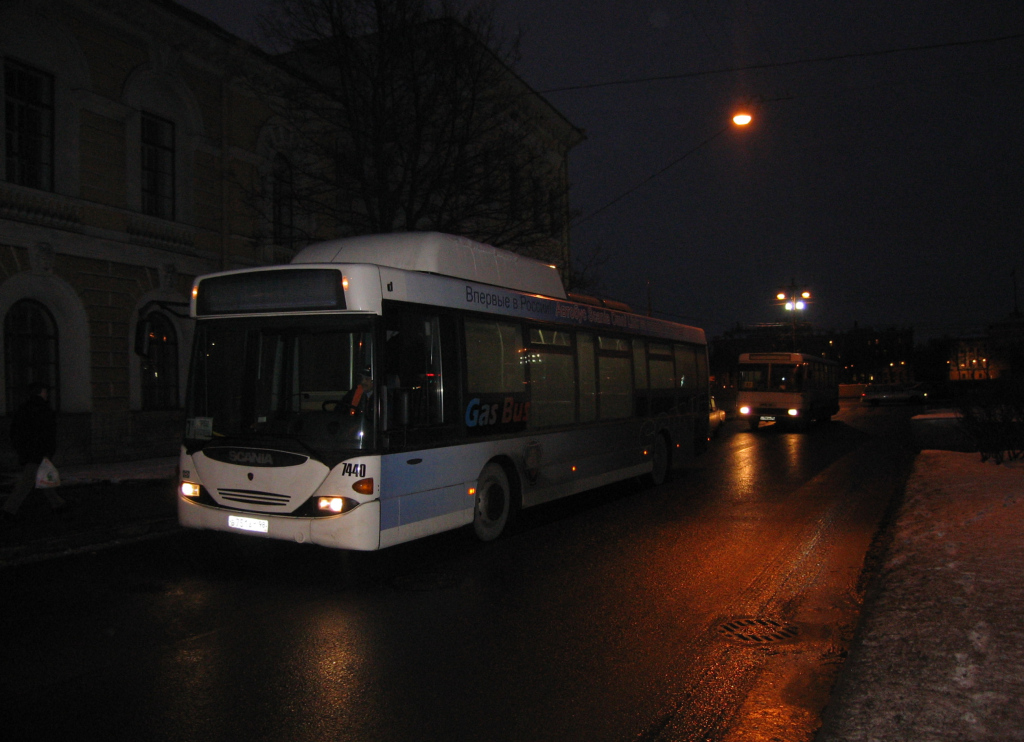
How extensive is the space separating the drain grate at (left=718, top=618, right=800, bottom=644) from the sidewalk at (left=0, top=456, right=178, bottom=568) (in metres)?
6.78

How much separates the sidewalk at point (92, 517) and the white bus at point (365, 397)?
6.37ft

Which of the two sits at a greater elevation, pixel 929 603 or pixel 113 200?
pixel 113 200

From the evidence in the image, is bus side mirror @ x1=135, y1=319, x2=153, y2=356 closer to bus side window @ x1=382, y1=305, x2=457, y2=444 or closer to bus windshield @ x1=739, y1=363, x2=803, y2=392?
bus side window @ x1=382, y1=305, x2=457, y2=444

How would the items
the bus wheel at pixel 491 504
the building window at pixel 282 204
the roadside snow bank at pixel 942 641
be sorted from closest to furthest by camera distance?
the roadside snow bank at pixel 942 641
the bus wheel at pixel 491 504
the building window at pixel 282 204

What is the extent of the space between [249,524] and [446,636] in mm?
2586

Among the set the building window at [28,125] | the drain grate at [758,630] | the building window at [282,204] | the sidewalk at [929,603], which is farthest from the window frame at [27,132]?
the drain grate at [758,630]

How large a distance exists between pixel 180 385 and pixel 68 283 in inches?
142

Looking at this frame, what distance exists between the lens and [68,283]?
51.4 feet

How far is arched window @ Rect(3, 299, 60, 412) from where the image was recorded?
14797mm

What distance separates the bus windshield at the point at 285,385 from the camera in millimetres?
6984

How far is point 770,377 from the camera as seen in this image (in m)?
29.8

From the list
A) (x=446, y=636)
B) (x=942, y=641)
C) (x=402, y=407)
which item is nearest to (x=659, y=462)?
(x=402, y=407)

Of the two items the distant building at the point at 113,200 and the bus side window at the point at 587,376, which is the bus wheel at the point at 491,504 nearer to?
the bus side window at the point at 587,376

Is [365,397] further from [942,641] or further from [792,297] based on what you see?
[792,297]
